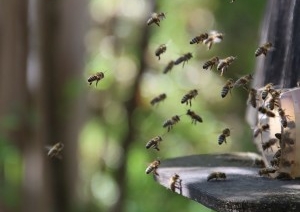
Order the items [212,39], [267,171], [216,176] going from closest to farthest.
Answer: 1. [216,176]
2. [267,171]
3. [212,39]

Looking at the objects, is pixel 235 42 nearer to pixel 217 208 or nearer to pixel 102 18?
pixel 102 18

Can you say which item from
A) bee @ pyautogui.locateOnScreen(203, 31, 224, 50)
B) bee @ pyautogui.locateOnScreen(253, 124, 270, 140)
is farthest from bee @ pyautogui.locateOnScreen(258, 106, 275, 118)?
bee @ pyautogui.locateOnScreen(203, 31, 224, 50)

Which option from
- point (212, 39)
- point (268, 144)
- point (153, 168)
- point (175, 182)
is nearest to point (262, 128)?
point (268, 144)

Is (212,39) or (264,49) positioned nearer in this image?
(264,49)

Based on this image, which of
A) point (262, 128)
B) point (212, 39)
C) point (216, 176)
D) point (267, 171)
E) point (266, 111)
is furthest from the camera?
point (212, 39)

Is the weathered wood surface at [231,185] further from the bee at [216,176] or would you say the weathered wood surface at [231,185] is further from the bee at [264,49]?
the bee at [264,49]

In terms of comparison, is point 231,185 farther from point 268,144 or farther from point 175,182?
point 268,144

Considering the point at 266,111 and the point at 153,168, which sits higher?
the point at 266,111

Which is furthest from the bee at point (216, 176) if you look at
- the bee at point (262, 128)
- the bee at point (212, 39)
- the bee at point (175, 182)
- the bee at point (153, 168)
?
the bee at point (212, 39)

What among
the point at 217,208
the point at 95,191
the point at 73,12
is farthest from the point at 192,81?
the point at 217,208
